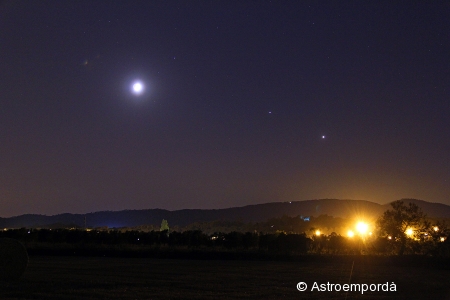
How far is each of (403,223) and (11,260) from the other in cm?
2715

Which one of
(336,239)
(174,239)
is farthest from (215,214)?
(336,239)

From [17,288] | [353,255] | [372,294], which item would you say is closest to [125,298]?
[17,288]

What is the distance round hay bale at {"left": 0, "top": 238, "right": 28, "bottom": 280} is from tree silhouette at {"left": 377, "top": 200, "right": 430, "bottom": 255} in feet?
85.2

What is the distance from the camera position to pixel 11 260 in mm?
20656

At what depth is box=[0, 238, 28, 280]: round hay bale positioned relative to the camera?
20406 millimetres

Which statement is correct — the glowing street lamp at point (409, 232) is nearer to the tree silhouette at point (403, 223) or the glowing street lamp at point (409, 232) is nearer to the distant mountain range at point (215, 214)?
the tree silhouette at point (403, 223)

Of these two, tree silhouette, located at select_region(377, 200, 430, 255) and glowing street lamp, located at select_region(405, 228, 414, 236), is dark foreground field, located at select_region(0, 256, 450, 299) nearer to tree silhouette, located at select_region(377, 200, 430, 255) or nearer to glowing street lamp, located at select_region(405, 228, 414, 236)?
tree silhouette, located at select_region(377, 200, 430, 255)

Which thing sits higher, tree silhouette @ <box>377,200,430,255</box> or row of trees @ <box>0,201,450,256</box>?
tree silhouette @ <box>377,200,430,255</box>

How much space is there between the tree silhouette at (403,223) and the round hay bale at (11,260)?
2597 centimetres

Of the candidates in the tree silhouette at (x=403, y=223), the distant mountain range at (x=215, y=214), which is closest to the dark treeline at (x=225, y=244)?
the tree silhouette at (x=403, y=223)

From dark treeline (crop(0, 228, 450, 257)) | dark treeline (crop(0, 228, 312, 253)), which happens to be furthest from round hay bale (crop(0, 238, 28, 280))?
dark treeline (crop(0, 228, 312, 253))

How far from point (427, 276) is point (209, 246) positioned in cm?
2266

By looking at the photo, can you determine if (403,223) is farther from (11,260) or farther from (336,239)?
(11,260)

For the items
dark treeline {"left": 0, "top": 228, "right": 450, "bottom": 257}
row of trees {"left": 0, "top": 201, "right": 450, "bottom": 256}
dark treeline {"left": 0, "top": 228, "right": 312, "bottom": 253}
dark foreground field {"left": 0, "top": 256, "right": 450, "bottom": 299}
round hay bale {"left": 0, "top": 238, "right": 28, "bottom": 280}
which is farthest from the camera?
dark treeline {"left": 0, "top": 228, "right": 312, "bottom": 253}
